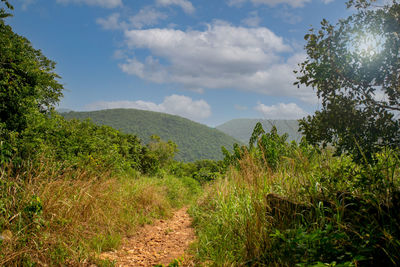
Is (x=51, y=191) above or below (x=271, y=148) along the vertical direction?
below

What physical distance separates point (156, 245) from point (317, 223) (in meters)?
3.15

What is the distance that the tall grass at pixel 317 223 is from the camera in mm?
2277

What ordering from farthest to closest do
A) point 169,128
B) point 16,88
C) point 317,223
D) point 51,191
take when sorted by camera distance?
point 169,128 → point 16,88 → point 51,191 → point 317,223

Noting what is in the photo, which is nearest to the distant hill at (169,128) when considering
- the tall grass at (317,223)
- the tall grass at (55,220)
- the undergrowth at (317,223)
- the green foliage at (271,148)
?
the green foliage at (271,148)

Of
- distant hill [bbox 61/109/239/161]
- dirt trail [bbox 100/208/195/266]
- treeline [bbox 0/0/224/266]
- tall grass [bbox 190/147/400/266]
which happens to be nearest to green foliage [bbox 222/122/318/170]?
dirt trail [bbox 100/208/195/266]

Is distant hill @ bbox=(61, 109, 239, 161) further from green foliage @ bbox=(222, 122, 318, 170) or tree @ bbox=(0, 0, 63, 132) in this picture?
tree @ bbox=(0, 0, 63, 132)

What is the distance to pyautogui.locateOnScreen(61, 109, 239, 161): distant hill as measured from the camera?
103m

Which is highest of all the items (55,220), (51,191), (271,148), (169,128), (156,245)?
(169,128)

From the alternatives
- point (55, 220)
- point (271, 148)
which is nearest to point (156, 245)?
point (55, 220)

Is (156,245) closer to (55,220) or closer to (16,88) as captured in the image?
(55,220)

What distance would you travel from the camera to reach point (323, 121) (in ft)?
11.7

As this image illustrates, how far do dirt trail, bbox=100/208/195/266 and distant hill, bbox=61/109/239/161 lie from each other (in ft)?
292

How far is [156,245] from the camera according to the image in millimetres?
4773

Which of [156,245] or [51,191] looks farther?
[156,245]
